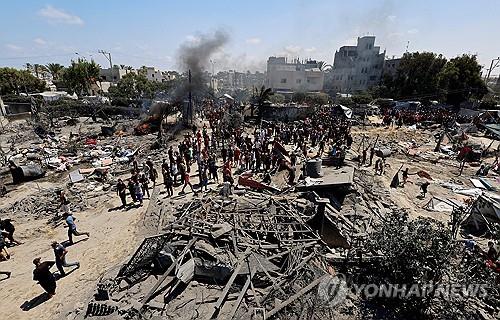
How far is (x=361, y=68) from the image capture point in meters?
70.4

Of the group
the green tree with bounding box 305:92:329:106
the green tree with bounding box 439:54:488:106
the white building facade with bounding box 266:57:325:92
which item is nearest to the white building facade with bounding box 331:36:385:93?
the white building facade with bounding box 266:57:325:92

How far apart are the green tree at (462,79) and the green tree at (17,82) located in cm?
6337

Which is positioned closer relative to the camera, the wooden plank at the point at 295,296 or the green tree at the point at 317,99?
the wooden plank at the point at 295,296

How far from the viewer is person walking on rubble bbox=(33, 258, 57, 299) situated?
6.75m

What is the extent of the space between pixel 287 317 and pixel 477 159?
68.6 feet

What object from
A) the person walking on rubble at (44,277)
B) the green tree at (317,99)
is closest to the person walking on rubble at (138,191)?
the person walking on rubble at (44,277)

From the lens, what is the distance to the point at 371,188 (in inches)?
544

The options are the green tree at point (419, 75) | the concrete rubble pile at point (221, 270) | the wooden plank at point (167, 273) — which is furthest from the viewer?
the green tree at point (419, 75)

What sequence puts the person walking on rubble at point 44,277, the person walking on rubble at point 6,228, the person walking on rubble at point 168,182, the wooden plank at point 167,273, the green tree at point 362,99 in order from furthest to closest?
the green tree at point 362,99 < the person walking on rubble at point 168,182 < the person walking on rubble at point 6,228 < the person walking on rubble at point 44,277 < the wooden plank at point 167,273

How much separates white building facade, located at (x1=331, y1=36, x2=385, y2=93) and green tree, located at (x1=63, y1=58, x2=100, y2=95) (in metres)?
51.8

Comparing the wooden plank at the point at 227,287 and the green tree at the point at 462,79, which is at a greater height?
the green tree at the point at 462,79

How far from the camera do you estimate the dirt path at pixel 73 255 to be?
271 inches

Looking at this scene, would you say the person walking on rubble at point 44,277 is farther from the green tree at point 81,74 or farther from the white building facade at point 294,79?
the white building facade at point 294,79

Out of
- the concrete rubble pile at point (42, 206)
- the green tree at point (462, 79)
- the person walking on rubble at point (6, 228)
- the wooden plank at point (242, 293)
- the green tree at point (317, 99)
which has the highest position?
the green tree at point (462, 79)
